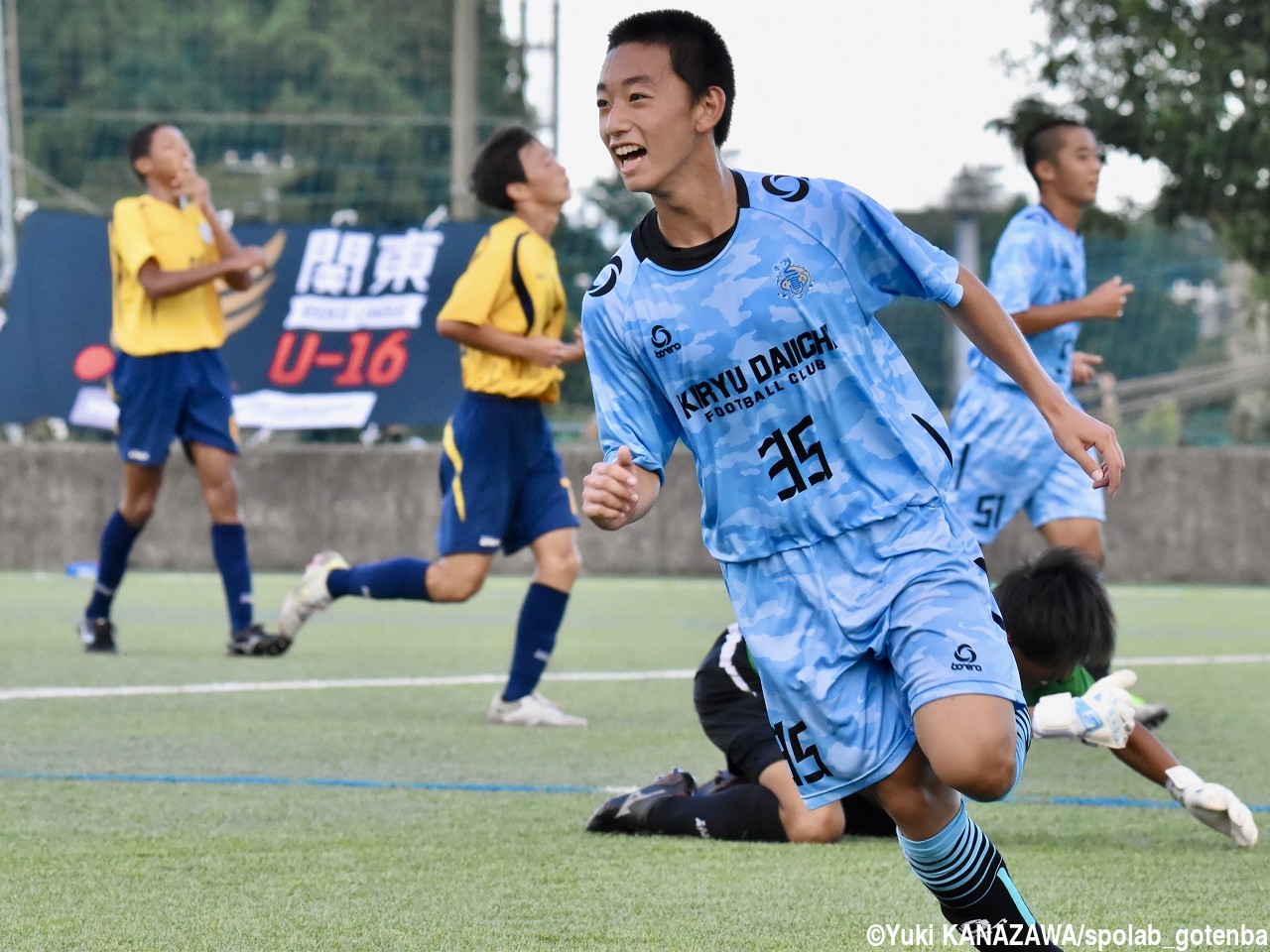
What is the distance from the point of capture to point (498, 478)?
23.7 feet

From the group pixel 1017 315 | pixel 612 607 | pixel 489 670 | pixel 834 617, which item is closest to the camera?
pixel 834 617

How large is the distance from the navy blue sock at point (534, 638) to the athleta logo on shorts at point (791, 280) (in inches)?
145

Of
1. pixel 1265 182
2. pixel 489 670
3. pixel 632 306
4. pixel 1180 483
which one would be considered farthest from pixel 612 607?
pixel 632 306

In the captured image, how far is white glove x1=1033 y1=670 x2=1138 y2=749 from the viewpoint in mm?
4590

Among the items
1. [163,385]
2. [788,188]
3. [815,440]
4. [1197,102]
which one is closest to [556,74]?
[1197,102]

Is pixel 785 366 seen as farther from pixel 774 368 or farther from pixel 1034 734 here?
pixel 1034 734

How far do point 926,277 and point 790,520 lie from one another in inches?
19.9

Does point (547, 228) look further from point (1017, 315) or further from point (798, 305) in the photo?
point (798, 305)

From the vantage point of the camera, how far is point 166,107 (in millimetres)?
20172

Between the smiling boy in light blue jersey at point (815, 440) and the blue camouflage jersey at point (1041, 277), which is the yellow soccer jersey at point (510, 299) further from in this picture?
the smiling boy in light blue jersey at point (815, 440)

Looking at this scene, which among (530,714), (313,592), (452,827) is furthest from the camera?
(313,592)

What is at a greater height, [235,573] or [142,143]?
[142,143]

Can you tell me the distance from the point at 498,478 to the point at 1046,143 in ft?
7.77

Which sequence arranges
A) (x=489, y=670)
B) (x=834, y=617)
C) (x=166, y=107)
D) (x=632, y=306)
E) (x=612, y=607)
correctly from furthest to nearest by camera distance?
1. (x=166, y=107)
2. (x=612, y=607)
3. (x=489, y=670)
4. (x=632, y=306)
5. (x=834, y=617)
